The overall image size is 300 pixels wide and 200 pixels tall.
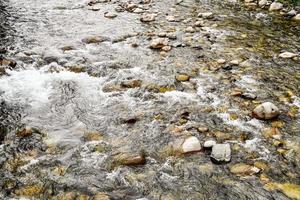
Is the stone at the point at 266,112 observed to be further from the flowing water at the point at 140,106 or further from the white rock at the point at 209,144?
the white rock at the point at 209,144

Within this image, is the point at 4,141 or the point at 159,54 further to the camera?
the point at 159,54

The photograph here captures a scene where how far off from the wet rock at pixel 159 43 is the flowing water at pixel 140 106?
0.21m

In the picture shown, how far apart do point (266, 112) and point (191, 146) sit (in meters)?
1.50

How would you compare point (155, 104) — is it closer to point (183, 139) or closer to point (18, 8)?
point (183, 139)

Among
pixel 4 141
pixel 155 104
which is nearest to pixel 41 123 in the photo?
pixel 4 141

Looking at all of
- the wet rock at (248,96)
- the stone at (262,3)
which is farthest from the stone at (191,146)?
the stone at (262,3)

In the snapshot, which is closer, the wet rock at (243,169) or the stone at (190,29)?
the wet rock at (243,169)

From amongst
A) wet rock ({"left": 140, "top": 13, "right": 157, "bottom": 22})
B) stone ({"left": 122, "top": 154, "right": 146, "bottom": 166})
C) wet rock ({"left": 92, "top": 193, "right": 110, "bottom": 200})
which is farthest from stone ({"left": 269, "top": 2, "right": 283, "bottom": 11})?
wet rock ({"left": 92, "top": 193, "right": 110, "bottom": 200})

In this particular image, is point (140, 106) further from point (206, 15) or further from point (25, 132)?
point (206, 15)

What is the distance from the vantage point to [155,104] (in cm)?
617

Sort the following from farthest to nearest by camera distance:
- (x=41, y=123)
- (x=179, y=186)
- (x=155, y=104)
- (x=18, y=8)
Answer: (x=18, y=8), (x=155, y=104), (x=41, y=123), (x=179, y=186)

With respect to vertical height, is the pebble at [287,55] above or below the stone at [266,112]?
below

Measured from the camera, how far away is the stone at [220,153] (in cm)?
477

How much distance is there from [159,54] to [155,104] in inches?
90.0
